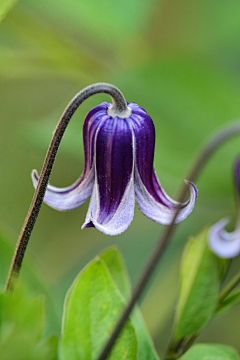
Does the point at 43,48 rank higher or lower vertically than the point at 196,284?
higher

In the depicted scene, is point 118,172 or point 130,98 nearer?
point 118,172

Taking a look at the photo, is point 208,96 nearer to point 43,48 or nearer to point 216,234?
point 43,48

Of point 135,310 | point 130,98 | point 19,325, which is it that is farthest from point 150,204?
point 130,98

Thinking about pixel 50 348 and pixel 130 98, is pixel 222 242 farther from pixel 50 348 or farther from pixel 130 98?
pixel 130 98

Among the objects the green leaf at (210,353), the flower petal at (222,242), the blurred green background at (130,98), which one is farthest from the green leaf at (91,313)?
the blurred green background at (130,98)

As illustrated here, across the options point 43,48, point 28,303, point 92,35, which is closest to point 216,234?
point 28,303

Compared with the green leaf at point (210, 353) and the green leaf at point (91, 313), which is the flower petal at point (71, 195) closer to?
the green leaf at point (91, 313)
